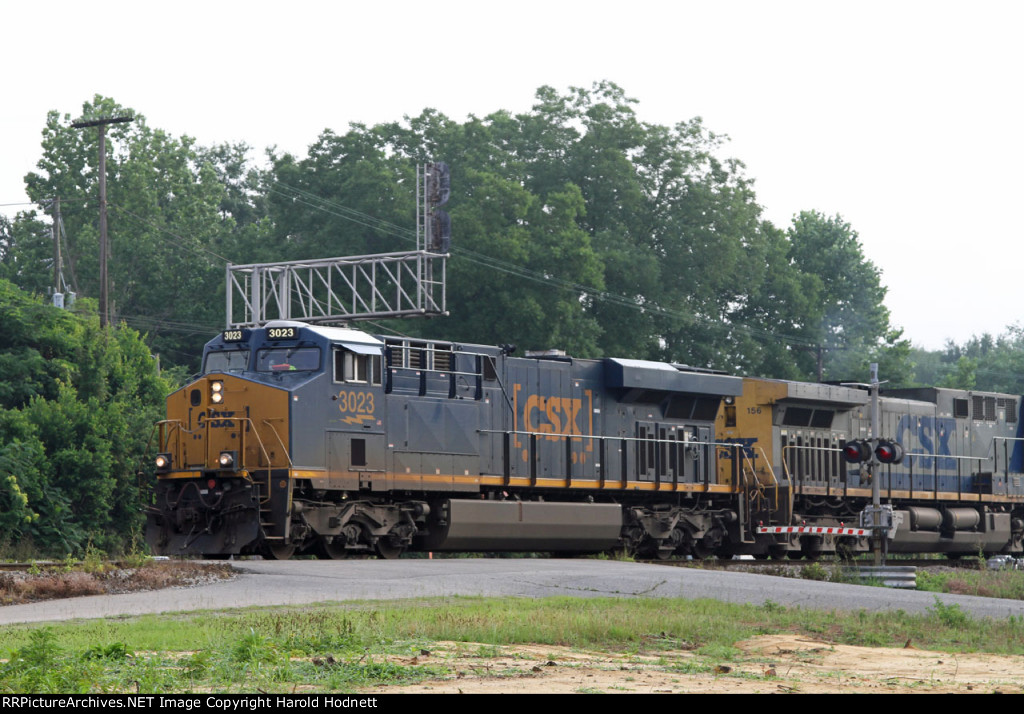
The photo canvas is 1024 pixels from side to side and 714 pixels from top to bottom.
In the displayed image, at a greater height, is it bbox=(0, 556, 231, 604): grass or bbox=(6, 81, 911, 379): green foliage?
bbox=(6, 81, 911, 379): green foliage

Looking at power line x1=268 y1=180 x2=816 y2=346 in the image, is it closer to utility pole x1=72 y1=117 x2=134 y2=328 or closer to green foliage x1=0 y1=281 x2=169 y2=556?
utility pole x1=72 y1=117 x2=134 y2=328

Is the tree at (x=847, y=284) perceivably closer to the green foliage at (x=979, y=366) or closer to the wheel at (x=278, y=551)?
the green foliage at (x=979, y=366)

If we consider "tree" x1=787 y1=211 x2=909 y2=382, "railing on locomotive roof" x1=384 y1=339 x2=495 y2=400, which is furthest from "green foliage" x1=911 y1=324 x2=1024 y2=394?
"railing on locomotive roof" x1=384 y1=339 x2=495 y2=400

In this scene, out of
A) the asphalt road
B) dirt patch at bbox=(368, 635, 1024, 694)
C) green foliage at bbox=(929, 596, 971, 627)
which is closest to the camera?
dirt patch at bbox=(368, 635, 1024, 694)

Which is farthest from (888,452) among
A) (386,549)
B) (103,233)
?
(103,233)

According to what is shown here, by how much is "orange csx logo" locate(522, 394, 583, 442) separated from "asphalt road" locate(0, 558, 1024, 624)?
531 cm

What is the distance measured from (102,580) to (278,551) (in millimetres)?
4534

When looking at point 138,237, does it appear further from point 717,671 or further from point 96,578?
point 717,671

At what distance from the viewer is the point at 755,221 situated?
55812 millimetres

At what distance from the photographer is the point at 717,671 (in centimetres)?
1082

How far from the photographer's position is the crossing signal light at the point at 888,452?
23016 mm

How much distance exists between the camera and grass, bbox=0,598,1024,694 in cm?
950
